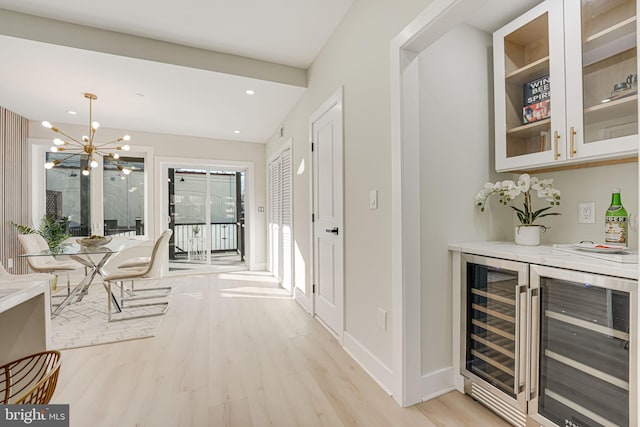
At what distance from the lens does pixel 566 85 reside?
1.50 metres

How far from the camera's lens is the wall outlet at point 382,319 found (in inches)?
68.7

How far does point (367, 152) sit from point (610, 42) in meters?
1.31

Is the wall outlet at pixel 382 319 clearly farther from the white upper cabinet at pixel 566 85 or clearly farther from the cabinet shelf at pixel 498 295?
the white upper cabinet at pixel 566 85

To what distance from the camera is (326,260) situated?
8.75 ft

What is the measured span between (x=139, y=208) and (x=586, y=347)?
566 cm

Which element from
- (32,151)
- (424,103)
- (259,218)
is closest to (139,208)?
(32,151)

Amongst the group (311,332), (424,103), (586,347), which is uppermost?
(424,103)

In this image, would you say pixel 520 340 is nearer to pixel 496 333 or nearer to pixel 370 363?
pixel 496 333

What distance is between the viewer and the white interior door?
2.35 m

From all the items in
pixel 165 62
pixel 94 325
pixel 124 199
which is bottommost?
pixel 94 325

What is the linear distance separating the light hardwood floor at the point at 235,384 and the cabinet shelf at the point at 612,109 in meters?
1.66

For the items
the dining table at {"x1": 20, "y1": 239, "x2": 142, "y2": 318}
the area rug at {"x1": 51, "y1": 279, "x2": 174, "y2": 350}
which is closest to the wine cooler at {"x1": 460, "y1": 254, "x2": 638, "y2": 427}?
the area rug at {"x1": 51, "y1": 279, "x2": 174, "y2": 350}

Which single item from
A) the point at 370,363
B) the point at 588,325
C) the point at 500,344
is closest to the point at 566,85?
the point at 588,325

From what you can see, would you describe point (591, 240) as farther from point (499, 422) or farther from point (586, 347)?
point (499, 422)
